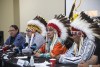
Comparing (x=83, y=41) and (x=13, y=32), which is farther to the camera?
(x=13, y=32)

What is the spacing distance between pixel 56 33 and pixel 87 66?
115 cm

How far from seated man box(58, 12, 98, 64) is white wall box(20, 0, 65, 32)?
2115mm

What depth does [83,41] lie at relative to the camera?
9.80ft

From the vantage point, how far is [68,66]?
287cm

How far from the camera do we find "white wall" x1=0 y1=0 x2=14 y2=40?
304 inches

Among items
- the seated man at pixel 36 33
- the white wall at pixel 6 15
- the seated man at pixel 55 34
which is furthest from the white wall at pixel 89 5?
the white wall at pixel 6 15

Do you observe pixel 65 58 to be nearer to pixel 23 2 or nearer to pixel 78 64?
pixel 78 64

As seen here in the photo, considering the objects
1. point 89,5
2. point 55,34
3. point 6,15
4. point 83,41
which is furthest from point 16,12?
point 83,41

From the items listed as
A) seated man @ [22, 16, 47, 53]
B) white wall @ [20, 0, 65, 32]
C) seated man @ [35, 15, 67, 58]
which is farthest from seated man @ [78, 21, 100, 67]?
white wall @ [20, 0, 65, 32]

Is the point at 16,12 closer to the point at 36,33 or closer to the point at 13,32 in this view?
the point at 13,32

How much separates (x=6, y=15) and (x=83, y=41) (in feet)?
17.9

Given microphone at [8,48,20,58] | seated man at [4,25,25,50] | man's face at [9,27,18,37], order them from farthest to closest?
1. man's face at [9,27,18,37]
2. seated man at [4,25,25,50]
3. microphone at [8,48,20,58]

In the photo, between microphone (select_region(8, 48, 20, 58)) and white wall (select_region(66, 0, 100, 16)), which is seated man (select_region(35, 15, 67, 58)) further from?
white wall (select_region(66, 0, 100, 16))

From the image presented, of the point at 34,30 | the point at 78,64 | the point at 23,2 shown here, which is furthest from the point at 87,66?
the point at 23,2
